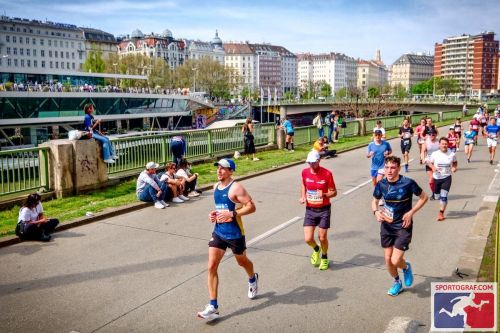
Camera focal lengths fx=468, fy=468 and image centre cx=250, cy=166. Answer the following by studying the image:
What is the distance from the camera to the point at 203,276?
6.65 metres

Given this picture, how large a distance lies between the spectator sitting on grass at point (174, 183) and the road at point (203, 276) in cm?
106

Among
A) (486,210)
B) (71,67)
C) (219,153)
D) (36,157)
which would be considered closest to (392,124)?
(219,153)

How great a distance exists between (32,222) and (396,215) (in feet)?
20.5

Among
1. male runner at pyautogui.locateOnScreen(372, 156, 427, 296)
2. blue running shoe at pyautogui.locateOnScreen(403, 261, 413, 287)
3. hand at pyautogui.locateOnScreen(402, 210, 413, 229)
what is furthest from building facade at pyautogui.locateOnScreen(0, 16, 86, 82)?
hand at pyautogui.locateOnScreen(402, 210, 413, 229)

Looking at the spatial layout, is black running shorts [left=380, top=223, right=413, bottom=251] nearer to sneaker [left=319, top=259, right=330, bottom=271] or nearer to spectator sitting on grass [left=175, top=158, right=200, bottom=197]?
sneaker [left=319, top=259, right=330, bottom=271]

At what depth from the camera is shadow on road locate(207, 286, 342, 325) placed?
5.60 metres

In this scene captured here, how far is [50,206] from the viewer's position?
1091 centimetres

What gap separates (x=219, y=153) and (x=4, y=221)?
10.2 meters

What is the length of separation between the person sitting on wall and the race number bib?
483 cm

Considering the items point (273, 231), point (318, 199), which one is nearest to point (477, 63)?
point (273, 231)

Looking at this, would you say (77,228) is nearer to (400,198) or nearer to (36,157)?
(36,157)

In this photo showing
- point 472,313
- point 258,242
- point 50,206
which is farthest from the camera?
point 50,206

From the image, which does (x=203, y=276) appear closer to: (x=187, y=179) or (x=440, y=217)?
(x=440, y=217)

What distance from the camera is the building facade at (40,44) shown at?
124m
